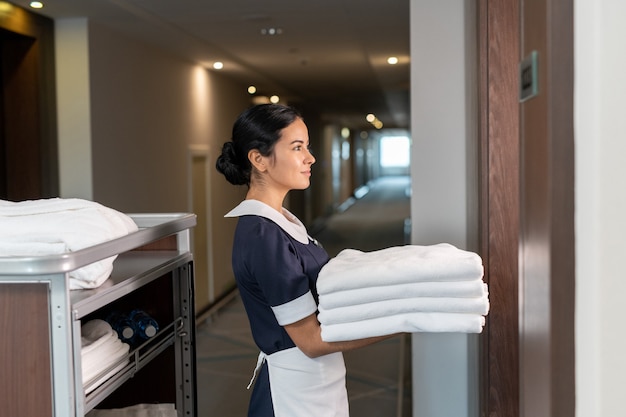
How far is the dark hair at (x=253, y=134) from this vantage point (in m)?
1.80

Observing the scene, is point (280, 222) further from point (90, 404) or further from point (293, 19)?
point (293, 19)

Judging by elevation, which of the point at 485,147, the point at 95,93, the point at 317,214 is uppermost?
the point at 95,93

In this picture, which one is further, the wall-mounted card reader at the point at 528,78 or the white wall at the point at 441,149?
the white wall at the point at 441,149

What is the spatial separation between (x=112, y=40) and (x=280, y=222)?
3.59 m

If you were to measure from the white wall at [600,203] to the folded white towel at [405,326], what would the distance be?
0.40m

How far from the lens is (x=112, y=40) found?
16.1 ft

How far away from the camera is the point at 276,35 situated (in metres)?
5.45

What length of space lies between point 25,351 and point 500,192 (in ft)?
5.54

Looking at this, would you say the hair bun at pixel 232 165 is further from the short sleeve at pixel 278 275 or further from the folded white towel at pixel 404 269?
the folded white towel at pixel 404 269

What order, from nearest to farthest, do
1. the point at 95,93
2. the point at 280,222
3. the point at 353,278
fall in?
the point at 353,278, the point at 280,222, the point at 95,93

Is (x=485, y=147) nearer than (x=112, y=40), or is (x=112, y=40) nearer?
(x=485, y=147)

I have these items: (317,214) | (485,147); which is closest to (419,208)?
(485,147)

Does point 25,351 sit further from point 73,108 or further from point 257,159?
point 73,108

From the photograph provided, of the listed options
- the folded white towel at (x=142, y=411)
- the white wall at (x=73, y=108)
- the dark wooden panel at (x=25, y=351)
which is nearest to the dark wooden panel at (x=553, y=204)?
the dark wooden panel at (x=25, y=351)
